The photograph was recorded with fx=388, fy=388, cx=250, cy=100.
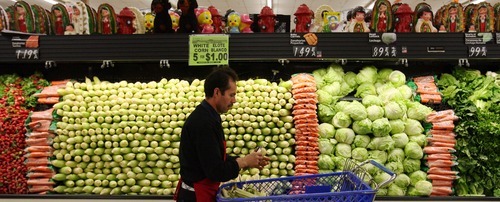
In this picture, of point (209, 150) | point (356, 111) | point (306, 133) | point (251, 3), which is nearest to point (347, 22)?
point (356, 111)

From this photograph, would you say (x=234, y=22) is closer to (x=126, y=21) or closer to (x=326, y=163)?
(x=126, y=21)

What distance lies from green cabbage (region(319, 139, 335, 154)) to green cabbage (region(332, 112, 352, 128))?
16 cm

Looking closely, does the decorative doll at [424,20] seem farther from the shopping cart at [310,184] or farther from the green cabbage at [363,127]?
the shopping cart at [310,184]

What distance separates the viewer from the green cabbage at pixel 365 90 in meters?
3.35

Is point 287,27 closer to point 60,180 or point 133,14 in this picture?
point 133,14

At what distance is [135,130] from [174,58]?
0.65 meters

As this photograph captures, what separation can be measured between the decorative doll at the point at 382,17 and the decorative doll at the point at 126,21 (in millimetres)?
2071

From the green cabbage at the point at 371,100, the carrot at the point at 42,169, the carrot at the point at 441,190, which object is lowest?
the carrot at the point at 441,190

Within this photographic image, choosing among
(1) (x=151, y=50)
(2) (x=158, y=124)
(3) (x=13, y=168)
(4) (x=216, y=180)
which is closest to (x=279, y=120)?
(2) (x=158, y=124)

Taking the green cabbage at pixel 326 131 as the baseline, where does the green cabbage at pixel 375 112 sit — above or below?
above

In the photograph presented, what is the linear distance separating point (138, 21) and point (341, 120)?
192 centimetres

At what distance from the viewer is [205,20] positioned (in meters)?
3.29

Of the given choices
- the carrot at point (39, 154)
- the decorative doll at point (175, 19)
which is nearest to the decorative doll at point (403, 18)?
the decorative doll at point (175, 19)

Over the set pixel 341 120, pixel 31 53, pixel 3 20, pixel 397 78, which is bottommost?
pixel 341 120
